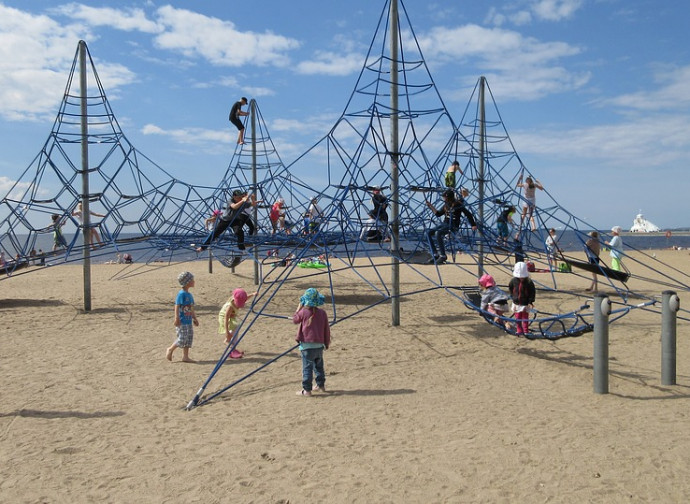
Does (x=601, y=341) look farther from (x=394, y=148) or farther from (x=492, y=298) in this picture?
(x=394, y=148)

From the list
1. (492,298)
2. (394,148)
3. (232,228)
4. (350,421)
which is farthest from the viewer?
(232,228)

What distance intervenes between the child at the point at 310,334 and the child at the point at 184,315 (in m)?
1.92

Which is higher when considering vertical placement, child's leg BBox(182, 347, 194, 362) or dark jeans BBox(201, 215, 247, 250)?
dark jeans BBox(201, 215, 247, 250)

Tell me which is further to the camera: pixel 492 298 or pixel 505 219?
pixel 505 219

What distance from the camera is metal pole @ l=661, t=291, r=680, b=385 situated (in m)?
6.02

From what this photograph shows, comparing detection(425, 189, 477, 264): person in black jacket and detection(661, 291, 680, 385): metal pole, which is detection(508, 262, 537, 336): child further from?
detection(661, 291, 680, 385): metal pole

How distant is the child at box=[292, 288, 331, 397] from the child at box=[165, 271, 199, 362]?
192 centimetres

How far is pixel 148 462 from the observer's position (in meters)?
4.44

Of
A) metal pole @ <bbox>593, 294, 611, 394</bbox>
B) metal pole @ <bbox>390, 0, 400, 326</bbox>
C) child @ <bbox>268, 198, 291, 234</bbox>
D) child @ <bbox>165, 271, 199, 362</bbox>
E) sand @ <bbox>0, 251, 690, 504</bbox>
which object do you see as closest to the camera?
sand @ <bbox>0, 251, 690, 504</bbox>

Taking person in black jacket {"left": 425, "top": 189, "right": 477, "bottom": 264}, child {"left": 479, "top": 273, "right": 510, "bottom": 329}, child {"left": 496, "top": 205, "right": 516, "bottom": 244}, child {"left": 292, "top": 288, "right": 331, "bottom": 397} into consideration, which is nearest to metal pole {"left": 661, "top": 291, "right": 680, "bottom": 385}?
child {"left": 479, "top": 273, "right": 510, "bottom": 329}

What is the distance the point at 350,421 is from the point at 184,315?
9.92ft

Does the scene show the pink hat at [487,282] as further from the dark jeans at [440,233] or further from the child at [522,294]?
the dark jeans at [440,233]

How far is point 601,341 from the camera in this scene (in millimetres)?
5961

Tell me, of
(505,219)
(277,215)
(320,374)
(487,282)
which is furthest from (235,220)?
(505,219)
